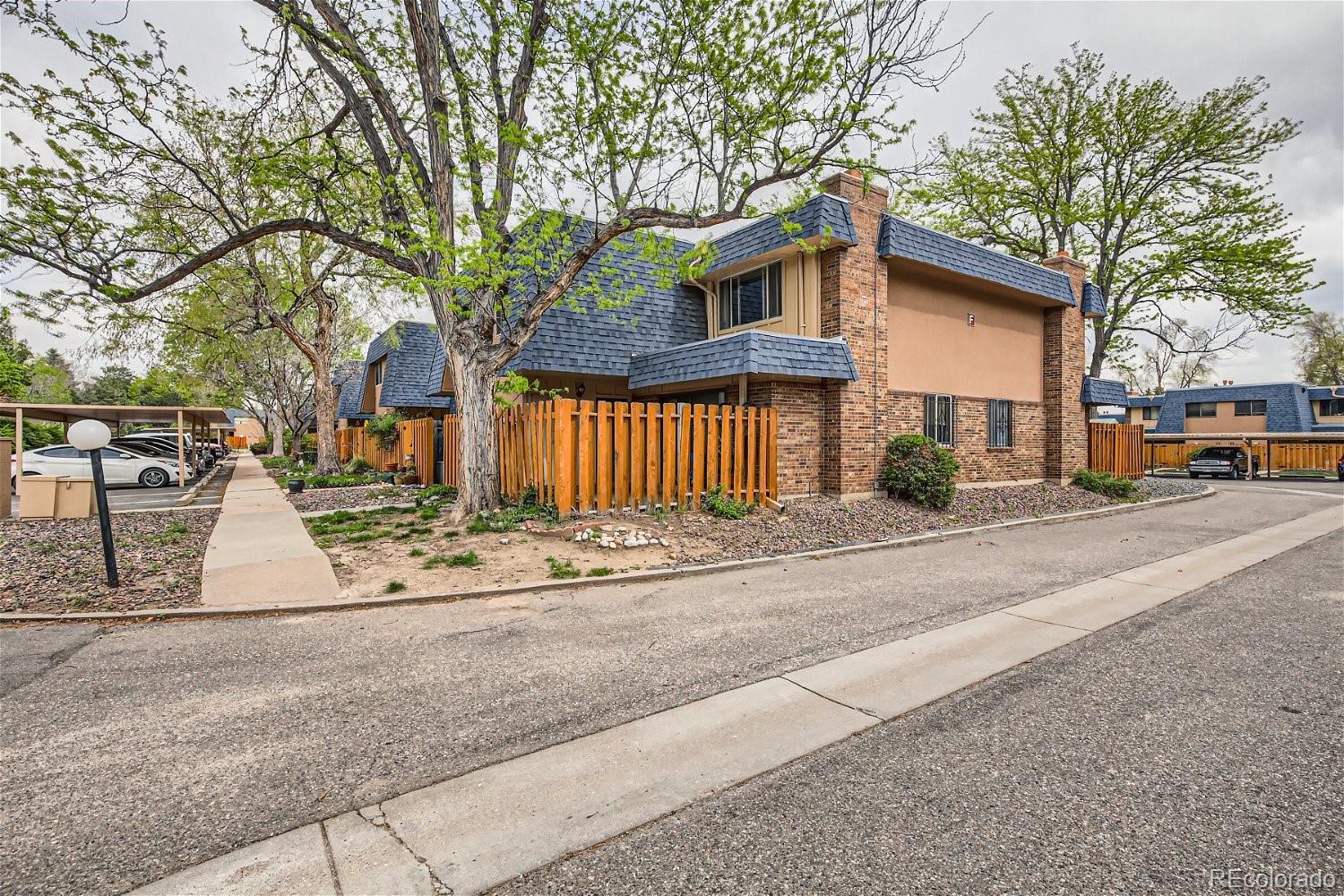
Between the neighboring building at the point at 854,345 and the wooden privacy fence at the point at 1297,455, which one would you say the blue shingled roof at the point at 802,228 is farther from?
the wooden privacy fence at the point at 1297,455

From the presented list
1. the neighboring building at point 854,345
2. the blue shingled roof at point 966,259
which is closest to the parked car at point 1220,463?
the neighboring building at point 854,345

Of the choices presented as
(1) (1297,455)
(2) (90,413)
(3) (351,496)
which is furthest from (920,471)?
(1) (1297,455)

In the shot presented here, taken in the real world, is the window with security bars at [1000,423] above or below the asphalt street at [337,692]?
above

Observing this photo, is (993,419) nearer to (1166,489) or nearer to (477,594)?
(1166,489)

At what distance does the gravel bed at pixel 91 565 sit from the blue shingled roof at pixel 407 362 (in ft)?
44.8

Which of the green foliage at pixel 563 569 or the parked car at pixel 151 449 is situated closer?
the green foliage at pixel 563 569

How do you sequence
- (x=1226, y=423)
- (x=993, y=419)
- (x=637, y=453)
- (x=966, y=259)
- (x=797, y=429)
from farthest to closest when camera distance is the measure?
(x=1226, y=423) → (x=993, y=419) → (x=966, y=259) → (x=797, y=429) → (x=637, y=453)

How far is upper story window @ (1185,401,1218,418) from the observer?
3309cm

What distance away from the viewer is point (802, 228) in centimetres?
1130

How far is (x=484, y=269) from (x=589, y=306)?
4.99 meters

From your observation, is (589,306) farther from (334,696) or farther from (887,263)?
(334,696)

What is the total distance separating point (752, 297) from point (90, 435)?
11576mm

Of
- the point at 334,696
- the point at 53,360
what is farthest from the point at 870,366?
the point at 53,360

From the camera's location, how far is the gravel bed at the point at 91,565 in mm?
5777
